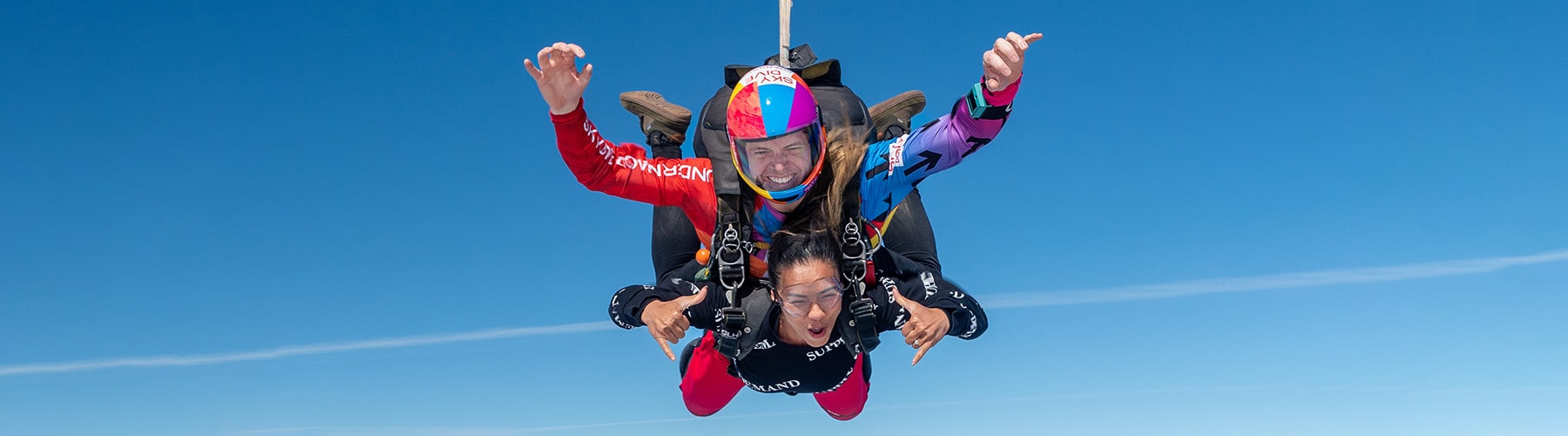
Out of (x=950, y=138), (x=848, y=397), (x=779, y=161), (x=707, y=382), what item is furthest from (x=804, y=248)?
(x=848, y=397)

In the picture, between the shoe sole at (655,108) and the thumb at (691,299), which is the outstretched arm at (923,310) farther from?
the shoe sole at (655,108)

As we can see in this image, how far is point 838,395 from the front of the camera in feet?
22.4

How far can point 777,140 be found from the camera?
191 inches

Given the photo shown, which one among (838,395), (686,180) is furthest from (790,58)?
(838,395)

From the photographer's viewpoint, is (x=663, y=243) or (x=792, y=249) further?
(x=663, y=243)

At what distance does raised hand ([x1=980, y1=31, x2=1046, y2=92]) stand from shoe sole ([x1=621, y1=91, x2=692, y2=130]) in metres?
1.92

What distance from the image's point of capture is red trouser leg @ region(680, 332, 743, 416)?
6.46 meters

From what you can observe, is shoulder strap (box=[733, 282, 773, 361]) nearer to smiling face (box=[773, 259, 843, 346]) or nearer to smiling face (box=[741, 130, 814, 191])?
smiling face (box=[773, 259, 843, 346])

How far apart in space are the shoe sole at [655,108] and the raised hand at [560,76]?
1242 millimetres

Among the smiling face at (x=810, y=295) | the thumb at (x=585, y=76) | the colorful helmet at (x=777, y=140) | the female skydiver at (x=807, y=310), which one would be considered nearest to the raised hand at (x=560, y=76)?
the thumb at (x=585, y=76)

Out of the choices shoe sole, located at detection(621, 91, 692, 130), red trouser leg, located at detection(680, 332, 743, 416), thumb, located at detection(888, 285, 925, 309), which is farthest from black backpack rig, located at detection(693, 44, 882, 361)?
red trouser leg, located at detection(680, 332, 743, 416)

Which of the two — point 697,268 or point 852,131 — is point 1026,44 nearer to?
point 852,131

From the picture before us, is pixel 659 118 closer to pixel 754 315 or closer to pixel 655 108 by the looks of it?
pixel 655 108

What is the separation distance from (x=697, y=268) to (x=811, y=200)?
0.77m
